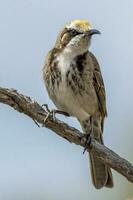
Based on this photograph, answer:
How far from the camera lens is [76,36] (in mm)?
6703

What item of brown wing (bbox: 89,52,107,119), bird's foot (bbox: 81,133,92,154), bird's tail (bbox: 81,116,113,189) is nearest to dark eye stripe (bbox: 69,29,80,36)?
brown wing (bbox: 89,52,107,119)

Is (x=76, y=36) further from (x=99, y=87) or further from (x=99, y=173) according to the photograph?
(x=99, y=173)

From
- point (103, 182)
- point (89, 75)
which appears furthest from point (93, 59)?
point (103, 182)

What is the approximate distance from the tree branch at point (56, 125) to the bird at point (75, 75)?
99 centimetres

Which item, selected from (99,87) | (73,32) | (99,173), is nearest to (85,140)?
(99,87)

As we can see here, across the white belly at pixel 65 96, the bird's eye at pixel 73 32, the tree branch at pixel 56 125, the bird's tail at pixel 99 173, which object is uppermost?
the bird's eye at pixel 73 32

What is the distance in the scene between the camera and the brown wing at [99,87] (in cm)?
693

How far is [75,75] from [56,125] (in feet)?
4.28

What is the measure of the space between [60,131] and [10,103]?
0.55 metres

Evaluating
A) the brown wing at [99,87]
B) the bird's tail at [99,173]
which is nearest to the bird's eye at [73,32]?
the brown wing at [99,87]

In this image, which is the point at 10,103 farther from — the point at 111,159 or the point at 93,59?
the point at 93,59

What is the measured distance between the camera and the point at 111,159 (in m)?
5.52

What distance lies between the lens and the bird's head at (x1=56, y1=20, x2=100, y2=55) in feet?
21.8

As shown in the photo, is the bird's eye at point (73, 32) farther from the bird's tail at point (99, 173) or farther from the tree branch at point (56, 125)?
the tree branch at point (56, 125)
